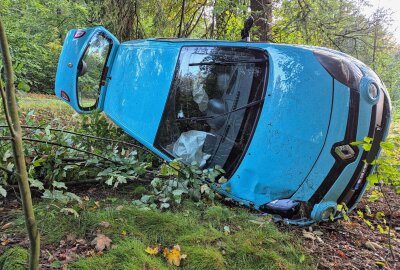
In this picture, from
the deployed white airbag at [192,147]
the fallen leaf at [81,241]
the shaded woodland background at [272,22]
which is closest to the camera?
the fallen leaf at [81,241]

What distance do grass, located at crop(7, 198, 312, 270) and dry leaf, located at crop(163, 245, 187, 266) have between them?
0.04 meters

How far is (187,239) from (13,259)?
115 centimetres

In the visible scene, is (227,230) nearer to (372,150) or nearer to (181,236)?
(181,236)

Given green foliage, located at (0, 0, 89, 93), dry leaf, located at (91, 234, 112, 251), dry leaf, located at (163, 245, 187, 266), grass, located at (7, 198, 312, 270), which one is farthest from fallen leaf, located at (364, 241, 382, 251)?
green foliage, located at (0, 0, 89, 93)

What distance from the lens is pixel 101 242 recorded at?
236 cm

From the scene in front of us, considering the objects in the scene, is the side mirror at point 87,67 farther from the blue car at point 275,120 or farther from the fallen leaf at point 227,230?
the fallen leaf at point 227,230

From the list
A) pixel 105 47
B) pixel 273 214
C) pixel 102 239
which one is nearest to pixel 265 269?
pixel 273 214

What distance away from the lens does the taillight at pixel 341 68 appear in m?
2.83

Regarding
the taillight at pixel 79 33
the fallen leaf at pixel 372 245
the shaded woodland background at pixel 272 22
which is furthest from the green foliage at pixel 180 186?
the shaded woodland background at pixel 272 22

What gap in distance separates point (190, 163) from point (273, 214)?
0.98 metres

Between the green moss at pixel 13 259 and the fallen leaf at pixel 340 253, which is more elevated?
the green moss at pixel 13 259

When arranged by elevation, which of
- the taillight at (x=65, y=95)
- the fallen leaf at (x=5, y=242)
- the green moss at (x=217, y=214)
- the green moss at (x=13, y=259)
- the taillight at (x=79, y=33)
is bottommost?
the fallen leaf at (x=5, y=242)

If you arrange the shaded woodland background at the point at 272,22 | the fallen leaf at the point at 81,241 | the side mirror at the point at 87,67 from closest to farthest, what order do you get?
the fallen leaf at the point at 81,241, the side mirror at the point at 87,67, the shaded woodland background at the point at 272,22

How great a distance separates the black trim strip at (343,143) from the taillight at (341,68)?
0.30 feet
